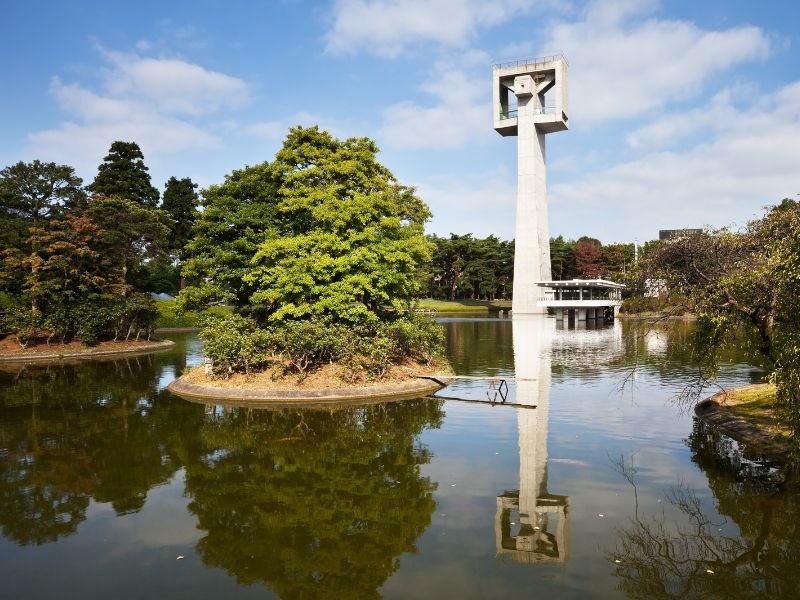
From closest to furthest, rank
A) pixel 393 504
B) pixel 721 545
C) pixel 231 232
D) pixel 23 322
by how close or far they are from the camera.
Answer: pixel 721 545, pixel 393 504, pixel 231 232, pixel 23 322

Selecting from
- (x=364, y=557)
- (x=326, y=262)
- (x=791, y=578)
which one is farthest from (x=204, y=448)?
(x=791, y=578)

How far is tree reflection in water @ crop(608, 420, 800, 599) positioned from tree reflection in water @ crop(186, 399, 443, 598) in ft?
11.1

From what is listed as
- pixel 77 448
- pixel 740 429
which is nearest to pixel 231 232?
pixel 77 448

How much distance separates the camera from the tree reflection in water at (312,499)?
823 centimetres

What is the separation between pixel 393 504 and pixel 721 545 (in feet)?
17.6

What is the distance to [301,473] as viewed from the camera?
41.2 ft

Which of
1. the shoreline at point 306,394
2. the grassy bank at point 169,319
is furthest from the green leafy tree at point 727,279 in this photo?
the grassy bank at point 169,319

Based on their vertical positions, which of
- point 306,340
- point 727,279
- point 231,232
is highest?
point 231,232

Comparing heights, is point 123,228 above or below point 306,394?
above

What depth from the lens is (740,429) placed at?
15242mm

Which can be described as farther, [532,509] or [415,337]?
[415,337]

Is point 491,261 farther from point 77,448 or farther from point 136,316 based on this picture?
point 77,448

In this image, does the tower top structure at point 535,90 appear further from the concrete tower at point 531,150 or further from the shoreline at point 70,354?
the shoreline at point 70,354

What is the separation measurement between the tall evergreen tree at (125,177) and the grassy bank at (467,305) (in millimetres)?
43425
